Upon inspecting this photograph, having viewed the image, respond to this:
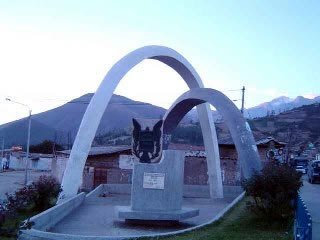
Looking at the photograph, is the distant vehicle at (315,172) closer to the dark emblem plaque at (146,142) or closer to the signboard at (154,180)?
the dark emblem plaque at (146,142)

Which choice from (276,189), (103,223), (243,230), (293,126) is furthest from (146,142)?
(293,126)

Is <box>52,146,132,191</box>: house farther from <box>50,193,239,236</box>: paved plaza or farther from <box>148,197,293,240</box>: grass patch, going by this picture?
<box>148,197,293,240</box>: grass patch

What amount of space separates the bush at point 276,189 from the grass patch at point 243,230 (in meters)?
0.36

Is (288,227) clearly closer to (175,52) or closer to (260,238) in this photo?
(260,238)

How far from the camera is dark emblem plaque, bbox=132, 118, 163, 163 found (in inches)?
679

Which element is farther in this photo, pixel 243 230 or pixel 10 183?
pixel 10 183

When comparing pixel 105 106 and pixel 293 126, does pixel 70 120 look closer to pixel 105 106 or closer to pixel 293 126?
pixel 293 126

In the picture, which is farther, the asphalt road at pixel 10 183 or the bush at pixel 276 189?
the asphalt road at pixel 10 183

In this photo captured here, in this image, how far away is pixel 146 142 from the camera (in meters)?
17.4

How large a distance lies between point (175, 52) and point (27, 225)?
57.4 feet

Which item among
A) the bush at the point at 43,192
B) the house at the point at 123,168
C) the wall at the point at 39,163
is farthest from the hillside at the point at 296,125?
the bush at the point at 43,192

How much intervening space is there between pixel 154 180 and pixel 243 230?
415cm

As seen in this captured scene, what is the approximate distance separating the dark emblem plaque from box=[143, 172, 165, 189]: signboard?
1484mm

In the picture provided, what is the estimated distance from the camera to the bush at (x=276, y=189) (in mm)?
12742
